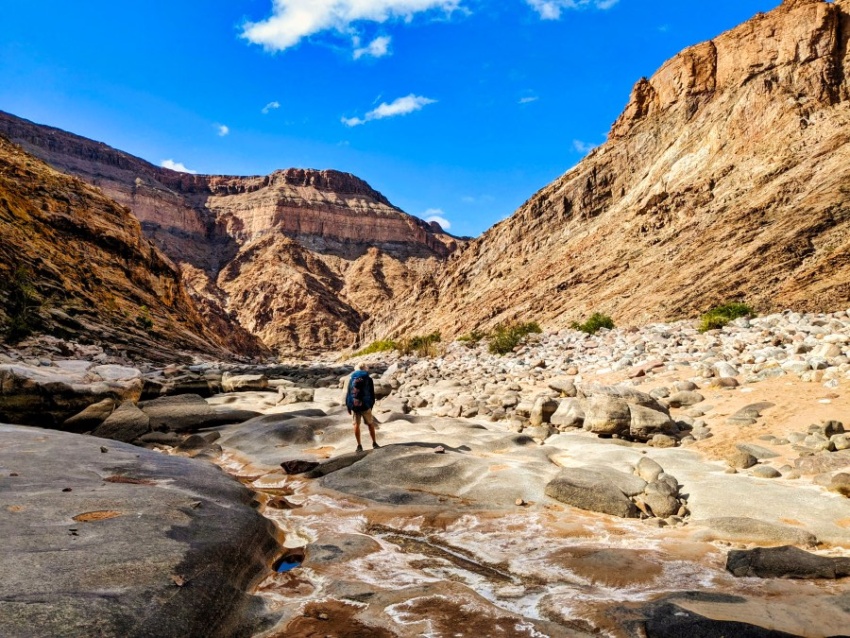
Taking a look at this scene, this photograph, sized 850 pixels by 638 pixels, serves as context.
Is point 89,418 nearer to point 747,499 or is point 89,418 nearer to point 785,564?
point 747,499

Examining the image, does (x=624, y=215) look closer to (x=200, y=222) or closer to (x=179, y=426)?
(x=179, y=426)

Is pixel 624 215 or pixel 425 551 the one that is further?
pixel 624 215

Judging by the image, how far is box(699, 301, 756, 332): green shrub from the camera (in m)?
13.5

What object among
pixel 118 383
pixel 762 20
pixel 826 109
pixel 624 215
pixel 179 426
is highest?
pixel 762 20

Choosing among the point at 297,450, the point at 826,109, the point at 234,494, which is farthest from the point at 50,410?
the point at 826,109

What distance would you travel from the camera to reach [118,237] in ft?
103

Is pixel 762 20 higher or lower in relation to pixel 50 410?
higher

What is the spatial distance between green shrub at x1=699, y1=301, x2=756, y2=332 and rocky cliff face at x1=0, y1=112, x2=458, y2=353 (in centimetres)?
5898

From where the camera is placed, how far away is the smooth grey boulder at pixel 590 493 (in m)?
4.88

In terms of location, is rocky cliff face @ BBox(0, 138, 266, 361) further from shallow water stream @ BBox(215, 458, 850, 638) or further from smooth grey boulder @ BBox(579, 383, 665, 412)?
smooth grey boulder @ BBox(579, 383, 665, 412)

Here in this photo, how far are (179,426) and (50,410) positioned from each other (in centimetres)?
210

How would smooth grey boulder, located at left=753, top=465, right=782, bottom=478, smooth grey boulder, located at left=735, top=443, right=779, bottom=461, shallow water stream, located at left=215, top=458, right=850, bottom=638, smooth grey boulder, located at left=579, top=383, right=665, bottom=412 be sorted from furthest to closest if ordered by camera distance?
smooth grey boulder, located at left=579, top=383, right=665, bottom=412
smooth grey boulder, located at left=735, top=443, right=779, bottom=461
smooth grey boulder, located at left=753, top=465, right=782, bottom=478
shallow water stream, located at left=215, top=458, right=850, bottom=638

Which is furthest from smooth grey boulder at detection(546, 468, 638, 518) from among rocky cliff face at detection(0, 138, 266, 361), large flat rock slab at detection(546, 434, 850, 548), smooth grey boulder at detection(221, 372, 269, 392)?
rocky cliff face at detection(0, 138, 266, 361)

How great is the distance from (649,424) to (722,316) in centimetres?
956
